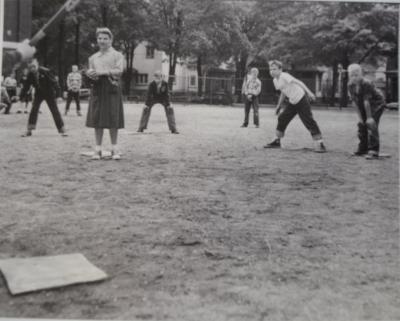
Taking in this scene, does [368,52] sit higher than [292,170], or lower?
higher

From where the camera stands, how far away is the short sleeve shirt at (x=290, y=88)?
6715mm

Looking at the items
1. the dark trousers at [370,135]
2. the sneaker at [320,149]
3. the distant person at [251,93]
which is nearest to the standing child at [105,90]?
the sneaker at [320,149]

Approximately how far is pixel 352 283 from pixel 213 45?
4.82m

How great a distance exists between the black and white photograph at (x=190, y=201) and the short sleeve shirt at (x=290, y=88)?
14 mm

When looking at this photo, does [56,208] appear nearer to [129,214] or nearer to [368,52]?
[129,214]

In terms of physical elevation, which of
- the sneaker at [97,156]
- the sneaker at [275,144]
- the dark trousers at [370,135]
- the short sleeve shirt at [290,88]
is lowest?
the sneaker at [97,156]

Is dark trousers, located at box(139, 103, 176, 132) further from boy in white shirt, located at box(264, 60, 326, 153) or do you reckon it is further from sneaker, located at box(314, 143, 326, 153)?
sneaker, located at box(314, 143, 326, 153)

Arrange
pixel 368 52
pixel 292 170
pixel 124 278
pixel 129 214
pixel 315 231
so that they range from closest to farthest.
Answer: pixel 124 278 → pixel 315 231 → pixel 129 214 → pixel 292 170 → pixel 368 52

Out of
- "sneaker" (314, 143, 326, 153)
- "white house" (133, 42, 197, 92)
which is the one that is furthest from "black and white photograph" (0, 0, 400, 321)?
"white house" (133, 42, 197, 92)

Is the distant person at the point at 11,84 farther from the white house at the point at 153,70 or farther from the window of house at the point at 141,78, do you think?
the window of house at the point at 141,78

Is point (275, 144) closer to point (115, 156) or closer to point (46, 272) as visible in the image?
point (115, 156)

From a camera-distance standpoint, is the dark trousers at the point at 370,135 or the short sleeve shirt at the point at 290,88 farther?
the short sleeve shirt at the point at 290,88

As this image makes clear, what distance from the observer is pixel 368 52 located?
7.36 metres

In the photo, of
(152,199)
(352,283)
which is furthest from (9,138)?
(352,283)
